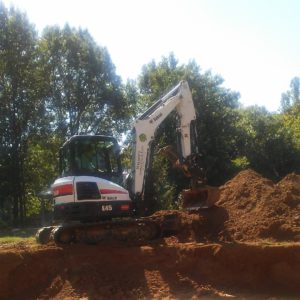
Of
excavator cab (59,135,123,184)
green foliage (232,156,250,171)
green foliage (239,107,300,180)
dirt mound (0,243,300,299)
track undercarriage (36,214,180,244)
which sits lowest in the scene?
dirt mound (0,243,300,299)

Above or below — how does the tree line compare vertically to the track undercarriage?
above

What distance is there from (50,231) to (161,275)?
130 inches

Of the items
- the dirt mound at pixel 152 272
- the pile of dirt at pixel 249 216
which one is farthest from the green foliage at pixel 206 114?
the dirt mound at pixel 152 272

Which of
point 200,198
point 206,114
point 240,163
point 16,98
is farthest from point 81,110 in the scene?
point 200,198

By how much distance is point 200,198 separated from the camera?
1182cm

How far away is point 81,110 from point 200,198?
2243 cm

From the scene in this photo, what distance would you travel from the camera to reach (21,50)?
98.5 ft

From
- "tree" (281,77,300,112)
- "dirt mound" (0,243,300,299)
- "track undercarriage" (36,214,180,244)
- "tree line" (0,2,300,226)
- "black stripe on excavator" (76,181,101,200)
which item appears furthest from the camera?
"tree" (281,77,300,112)

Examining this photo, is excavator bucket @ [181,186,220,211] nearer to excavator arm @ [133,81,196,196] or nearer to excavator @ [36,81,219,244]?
excavator @ [36,81,219,244]

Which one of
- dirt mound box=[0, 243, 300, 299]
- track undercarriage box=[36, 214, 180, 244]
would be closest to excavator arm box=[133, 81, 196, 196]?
track undercarriage box=[36, 214, 180, 244]

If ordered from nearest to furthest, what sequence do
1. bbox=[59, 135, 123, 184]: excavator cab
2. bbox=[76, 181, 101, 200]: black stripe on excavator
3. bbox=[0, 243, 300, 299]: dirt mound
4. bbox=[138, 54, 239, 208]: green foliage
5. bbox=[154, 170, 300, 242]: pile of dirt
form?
bbox=[0, 243, 300, 299]: dirt mound
bbox=[76, 181, 101, 200]: black stripe on excavator
bbox=[154, 170, 300, 242]: pile of dirt
bbox=[59, 135, 123, 184]: excavator cab
bbox=[138, 54, 239, 208]: green foliage

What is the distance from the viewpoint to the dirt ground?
9141 mm

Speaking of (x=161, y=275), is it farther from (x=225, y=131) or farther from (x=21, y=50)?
(x=21, y=50)

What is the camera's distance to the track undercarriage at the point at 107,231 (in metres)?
11.0
